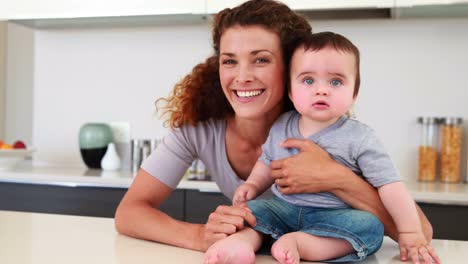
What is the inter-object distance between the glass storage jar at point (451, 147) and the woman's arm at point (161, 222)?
1.53 m

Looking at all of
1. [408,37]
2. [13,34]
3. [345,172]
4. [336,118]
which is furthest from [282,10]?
[13,34]

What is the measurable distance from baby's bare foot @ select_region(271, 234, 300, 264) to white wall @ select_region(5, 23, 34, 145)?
2845 millimetres

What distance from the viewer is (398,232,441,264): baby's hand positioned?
96cm

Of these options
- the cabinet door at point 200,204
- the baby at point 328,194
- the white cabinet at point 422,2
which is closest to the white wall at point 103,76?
the cabinet door at point 200,204

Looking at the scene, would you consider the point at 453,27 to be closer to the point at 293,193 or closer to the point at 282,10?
the point at 282,10

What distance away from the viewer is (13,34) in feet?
11.3

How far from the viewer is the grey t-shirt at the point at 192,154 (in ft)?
4.55

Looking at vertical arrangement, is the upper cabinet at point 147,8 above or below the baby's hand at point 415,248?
above

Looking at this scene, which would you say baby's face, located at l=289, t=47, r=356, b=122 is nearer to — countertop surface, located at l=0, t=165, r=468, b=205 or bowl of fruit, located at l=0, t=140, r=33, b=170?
countertop surface, located at l=0, t=165, r=468, b=205

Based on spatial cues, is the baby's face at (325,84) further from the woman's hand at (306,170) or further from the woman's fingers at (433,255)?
the woman's fingers at (433,255)

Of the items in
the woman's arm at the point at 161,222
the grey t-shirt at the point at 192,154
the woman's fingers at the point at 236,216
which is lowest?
the woman's arm at the point at 161,222

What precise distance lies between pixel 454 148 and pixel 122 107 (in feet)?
5.34

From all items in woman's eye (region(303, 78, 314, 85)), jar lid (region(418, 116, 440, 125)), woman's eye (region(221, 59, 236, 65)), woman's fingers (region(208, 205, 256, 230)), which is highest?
woman's eye (region(221, 59, 236, 65))

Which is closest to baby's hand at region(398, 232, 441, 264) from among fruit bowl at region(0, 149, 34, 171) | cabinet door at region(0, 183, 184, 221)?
cabinet door at region(0, 183, 184, 221)
